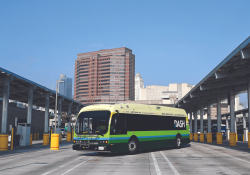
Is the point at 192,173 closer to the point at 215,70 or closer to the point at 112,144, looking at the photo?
the point at 112,144

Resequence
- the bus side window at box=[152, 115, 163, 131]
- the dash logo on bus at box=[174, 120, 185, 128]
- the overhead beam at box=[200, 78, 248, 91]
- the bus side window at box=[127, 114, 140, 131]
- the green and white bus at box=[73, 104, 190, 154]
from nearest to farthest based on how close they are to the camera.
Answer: the green and white bus at box=[73, 104, 190, 154] < the bus side window at box=[127, 114, 140, 131] < the bus side window at box=[152, 115, 163, 131] < the dash logo on bus at box=[174, 120, 185, 128] < the overhead beam at box=[200, 78, 248, 91]

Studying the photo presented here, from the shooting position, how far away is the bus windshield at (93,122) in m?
16.4

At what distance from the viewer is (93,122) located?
16.8 m

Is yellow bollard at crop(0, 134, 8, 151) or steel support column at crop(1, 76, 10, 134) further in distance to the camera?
steel support column at crop(1, 76, 10, 134)

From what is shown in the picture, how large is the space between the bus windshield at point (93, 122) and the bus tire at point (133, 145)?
2254mm

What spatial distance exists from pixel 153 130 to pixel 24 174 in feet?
37.0

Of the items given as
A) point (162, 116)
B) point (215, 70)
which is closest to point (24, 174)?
point (162, 116)

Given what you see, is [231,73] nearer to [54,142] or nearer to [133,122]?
[133,122]

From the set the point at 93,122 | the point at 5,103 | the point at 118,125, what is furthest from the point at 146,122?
the point at 5,103

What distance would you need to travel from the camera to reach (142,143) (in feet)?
61.2

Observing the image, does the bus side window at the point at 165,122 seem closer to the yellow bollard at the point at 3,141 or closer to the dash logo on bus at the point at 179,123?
the dash logo on bus at the point at 179,123

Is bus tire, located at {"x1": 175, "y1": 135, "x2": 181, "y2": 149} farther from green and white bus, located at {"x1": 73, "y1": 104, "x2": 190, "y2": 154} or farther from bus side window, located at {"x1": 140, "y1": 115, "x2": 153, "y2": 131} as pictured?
bus side window, located at {"x1": 140, "y1": 115, "x2": 153, "y2": 131}

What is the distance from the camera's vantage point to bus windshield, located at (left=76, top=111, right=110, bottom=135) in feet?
53.7

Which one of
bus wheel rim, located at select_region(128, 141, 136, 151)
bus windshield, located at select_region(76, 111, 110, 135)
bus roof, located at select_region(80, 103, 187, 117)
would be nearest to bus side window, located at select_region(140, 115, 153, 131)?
bus roof, located at select_region(80, 103, 187, 117)
